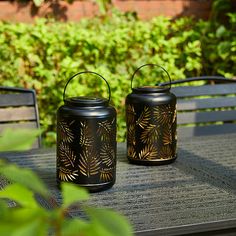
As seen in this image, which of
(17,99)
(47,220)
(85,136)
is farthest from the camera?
(17,99)

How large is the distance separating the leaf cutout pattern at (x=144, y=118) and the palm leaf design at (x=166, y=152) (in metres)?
0.09

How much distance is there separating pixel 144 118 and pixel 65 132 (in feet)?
1.15

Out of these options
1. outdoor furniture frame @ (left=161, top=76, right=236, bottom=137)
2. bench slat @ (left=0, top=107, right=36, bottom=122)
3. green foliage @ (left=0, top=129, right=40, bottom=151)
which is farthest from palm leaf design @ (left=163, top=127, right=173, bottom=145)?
green foliage @ (left=0, top=129, right=40, bottom=151)

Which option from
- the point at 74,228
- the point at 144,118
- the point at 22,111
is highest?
the point at 74,228

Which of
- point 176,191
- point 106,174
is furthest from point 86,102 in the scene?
point 176,191

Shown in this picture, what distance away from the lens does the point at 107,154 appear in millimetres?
1551

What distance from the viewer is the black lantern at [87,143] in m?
1.52

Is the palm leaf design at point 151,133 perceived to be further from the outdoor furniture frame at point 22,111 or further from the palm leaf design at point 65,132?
the outdoor furniture frame at point 22,111

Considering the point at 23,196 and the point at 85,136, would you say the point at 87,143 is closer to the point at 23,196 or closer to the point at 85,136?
the point at 85,136

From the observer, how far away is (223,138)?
2.30 metres

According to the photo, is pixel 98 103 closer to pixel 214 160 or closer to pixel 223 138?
pixel 214 160

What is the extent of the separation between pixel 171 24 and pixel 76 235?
448 centimetres

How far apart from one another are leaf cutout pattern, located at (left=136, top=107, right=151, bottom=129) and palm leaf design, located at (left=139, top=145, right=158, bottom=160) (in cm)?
7

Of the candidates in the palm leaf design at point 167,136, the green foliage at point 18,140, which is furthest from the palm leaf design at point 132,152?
the green foliage at point 18,140
